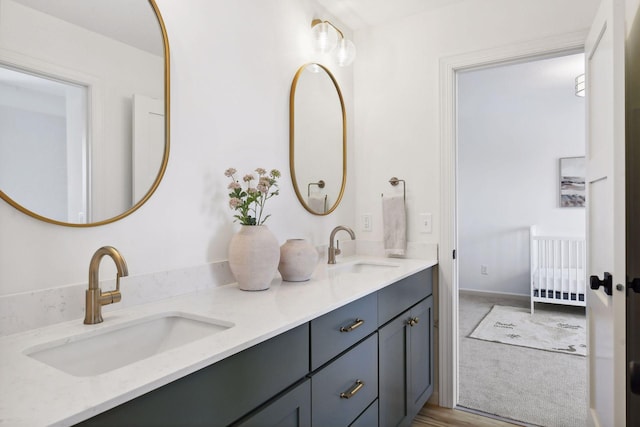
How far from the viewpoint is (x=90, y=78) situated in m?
1.27

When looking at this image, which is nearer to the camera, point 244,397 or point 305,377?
point 244,397

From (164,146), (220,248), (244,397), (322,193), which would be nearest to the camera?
(244,397)

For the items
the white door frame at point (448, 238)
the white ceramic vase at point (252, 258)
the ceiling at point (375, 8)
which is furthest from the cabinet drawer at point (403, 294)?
the ceiling at point (375, 8)

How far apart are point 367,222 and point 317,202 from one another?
49 centimetres

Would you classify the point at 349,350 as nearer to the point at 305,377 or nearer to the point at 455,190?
the point at 305,377

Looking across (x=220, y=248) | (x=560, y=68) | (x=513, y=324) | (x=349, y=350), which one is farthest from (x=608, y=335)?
(x=560, y=68)

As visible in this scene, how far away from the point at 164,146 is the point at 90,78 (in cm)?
32

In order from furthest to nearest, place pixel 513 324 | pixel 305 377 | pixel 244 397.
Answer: pixel 513 324 < pixel 305 377 < pixel 244 397

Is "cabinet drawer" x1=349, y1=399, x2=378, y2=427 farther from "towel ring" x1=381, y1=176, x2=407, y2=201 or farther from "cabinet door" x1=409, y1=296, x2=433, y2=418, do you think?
"towel ring" x1=381, y1=176, x2=407, y2=201

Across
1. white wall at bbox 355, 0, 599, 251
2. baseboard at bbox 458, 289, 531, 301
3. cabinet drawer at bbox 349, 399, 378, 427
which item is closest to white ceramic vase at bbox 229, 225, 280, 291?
cabinet drawer at bbox 349, 399, 378, 427

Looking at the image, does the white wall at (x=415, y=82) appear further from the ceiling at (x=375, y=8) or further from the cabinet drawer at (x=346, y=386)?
the cabinet drawer at (x=346, y=386)

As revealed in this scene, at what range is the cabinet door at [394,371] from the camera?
177cm

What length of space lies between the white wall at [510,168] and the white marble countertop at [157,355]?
3884 mm

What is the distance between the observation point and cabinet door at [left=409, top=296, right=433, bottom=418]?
2.09m
